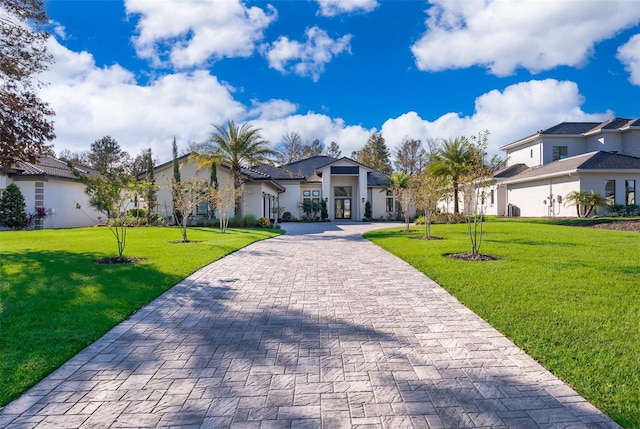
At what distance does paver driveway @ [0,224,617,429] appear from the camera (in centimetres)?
262

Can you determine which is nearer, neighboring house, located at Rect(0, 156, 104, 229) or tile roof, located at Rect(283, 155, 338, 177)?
neighboring house, located at Rect(0, 156, 104, 229)

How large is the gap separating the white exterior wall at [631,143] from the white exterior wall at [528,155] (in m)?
6.38

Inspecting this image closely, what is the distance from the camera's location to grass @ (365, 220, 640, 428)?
309 centimetres

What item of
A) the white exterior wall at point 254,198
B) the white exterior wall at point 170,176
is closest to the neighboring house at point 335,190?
the white exterior wall at point 254,198

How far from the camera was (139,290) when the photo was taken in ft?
20.6

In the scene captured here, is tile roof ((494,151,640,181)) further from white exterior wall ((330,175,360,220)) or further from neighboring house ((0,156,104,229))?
neighboring house ((0,156,104,229))

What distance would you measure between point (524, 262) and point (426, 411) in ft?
22.8

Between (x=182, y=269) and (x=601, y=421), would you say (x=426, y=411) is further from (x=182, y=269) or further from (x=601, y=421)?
(x=182, y=269)

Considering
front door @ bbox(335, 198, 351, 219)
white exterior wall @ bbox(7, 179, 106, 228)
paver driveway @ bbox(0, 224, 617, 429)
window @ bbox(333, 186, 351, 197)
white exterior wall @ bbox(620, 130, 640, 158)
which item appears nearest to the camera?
paver driveway @ bbox(0, 224, 617, 429)

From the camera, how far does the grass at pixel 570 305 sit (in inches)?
122

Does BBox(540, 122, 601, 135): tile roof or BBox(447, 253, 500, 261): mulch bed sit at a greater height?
BBox(540, 122, 601, 135): tile roof

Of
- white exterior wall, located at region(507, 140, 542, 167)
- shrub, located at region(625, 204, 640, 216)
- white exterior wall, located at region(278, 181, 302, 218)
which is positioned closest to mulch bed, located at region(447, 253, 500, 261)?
shrub, located at region(625, 204, 640, 216)

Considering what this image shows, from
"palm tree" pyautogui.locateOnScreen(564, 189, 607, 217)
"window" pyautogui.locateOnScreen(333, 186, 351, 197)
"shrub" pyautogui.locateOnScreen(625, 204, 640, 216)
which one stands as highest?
"window" pyautogui.locateOnScreen(333, 186, 351, 197)

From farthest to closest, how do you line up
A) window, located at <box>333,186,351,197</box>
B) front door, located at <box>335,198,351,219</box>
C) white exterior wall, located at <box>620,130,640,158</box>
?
front door, located at <box>335,198,351,219</box>, window, located at <box>333,186,351,197</box>, white exterior wall, located at <box>620,130,640,158</box>
